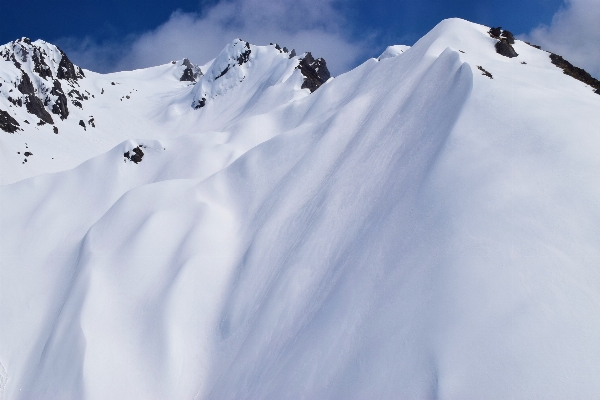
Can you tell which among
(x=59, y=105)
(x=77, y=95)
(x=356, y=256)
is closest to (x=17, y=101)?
(x=59, y=105)

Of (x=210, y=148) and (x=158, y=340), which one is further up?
(x=210, y=148)

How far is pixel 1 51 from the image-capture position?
213 ft

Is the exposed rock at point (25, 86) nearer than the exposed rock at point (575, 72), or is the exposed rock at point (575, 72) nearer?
the exposed rock at point (575, 72)

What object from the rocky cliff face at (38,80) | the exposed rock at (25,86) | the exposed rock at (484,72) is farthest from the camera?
the exposed rock at (25,86)

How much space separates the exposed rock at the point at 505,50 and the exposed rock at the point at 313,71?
38.9 meters

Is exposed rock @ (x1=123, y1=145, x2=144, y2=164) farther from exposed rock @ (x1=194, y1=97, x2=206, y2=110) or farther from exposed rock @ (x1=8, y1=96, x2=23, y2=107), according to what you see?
exposed rock @ (x1=194, y1=97, x2=206, y2=110)

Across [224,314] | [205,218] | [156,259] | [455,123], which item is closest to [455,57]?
[455,123]

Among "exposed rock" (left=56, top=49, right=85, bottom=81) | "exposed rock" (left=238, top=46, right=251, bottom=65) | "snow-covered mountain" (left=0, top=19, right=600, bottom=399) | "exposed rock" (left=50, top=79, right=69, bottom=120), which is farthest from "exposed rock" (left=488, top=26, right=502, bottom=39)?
"exposed rock" (left=56, top=49, right=85, bottom=81)

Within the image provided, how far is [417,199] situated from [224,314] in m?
8.81

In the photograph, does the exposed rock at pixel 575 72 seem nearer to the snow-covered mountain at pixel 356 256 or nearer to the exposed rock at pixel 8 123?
the snow-covered mountain at pixel 356 256

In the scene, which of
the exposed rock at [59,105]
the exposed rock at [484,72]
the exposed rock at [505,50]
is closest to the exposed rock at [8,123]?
the exposed rock at [59,105]

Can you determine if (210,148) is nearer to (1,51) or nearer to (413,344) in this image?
(413,344)

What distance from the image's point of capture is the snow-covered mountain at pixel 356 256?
284 inches

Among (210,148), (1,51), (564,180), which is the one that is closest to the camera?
(564,180)
